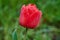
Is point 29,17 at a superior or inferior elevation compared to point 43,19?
superior

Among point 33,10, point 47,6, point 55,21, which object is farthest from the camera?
point 55,21

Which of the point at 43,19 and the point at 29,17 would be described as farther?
the point at 43,19

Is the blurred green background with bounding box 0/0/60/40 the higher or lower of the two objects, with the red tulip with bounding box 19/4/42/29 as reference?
lower

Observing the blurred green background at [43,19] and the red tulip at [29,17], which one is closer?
the red tulip at [29,17]

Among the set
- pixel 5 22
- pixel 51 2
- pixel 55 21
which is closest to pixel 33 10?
pixel 5 22

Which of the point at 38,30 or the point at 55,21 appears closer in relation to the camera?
the point at 38,30

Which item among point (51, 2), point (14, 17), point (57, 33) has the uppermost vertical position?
point (51, 2)

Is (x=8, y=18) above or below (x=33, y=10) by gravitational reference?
below

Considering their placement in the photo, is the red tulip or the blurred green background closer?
the red tulip

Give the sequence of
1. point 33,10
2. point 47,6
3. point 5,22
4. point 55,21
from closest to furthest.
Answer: point 33,10
point 5,22
point 47,6
point 55,21

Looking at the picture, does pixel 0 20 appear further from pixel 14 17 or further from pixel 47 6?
pixel 47 6

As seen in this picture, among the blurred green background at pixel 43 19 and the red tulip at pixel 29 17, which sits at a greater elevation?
the red tulip at pixel 29 17
